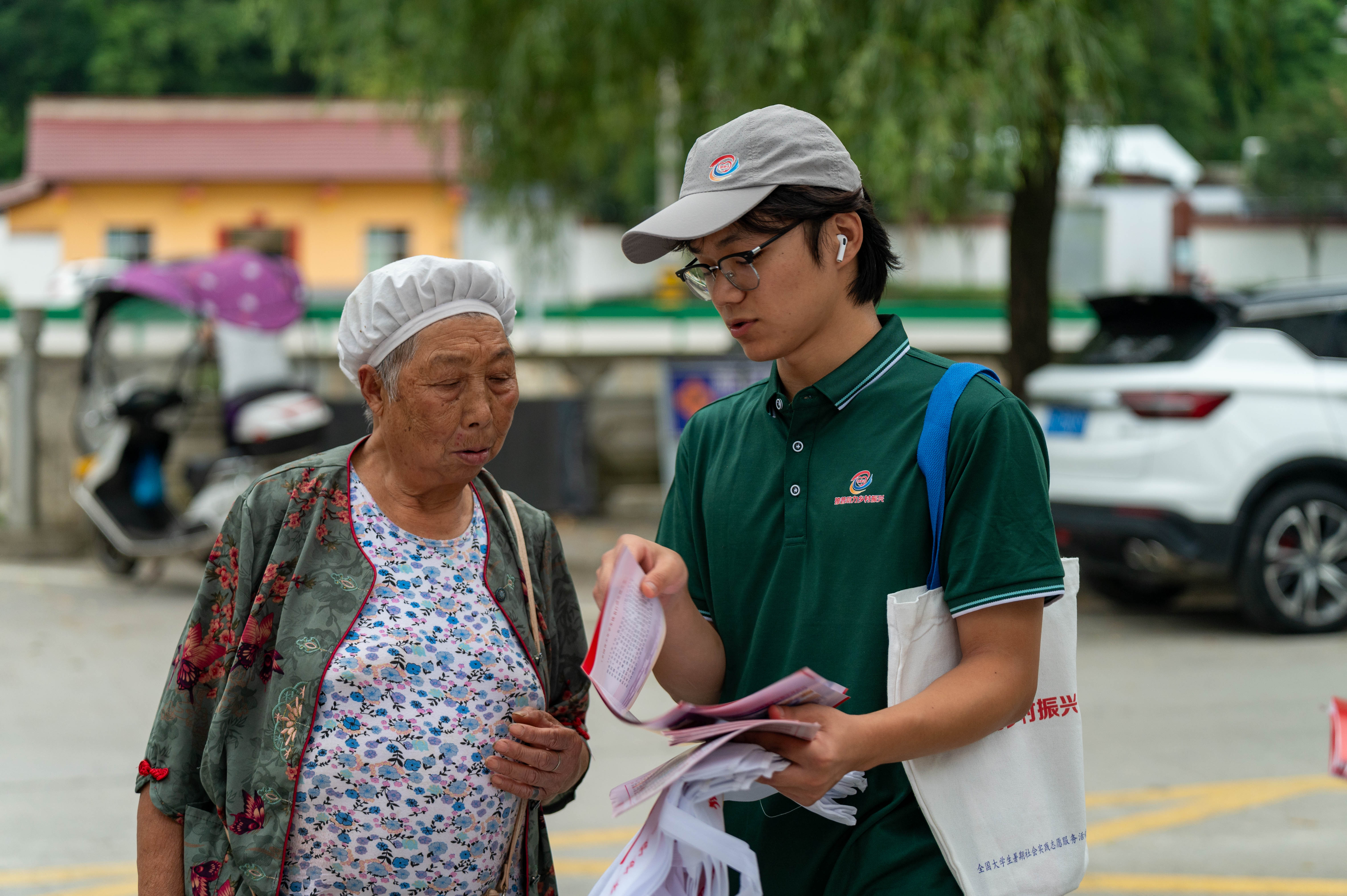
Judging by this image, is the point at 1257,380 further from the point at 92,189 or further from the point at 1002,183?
the point at 92,189

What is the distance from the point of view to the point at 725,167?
1.89 metres

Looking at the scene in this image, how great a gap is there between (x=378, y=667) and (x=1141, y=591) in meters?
7.53

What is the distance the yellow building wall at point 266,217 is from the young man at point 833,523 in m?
35.6

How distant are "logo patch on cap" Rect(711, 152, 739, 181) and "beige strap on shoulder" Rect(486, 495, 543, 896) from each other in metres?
Result: 0.77

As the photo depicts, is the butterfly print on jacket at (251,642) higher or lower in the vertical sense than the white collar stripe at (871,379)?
lower

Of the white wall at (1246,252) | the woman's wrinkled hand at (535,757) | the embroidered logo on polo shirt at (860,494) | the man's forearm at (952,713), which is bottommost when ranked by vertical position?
the woman's wrinkled hand at (535,757)

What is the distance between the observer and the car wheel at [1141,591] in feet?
28.6

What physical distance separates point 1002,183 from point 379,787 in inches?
290

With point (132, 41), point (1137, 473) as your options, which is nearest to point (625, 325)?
point (1137, 473)

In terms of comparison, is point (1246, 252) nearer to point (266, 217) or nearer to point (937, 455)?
point (266, 217)

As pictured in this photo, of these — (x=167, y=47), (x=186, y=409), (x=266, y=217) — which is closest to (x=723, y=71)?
(x=186, y=409)

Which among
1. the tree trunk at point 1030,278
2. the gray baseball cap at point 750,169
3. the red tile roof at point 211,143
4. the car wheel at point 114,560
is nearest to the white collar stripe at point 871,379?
the gray baseball cap at point 750,169

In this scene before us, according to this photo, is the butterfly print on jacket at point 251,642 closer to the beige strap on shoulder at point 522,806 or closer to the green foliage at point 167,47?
the beige strap on shoulder at point 522,806

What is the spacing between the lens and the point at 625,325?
834 inches
